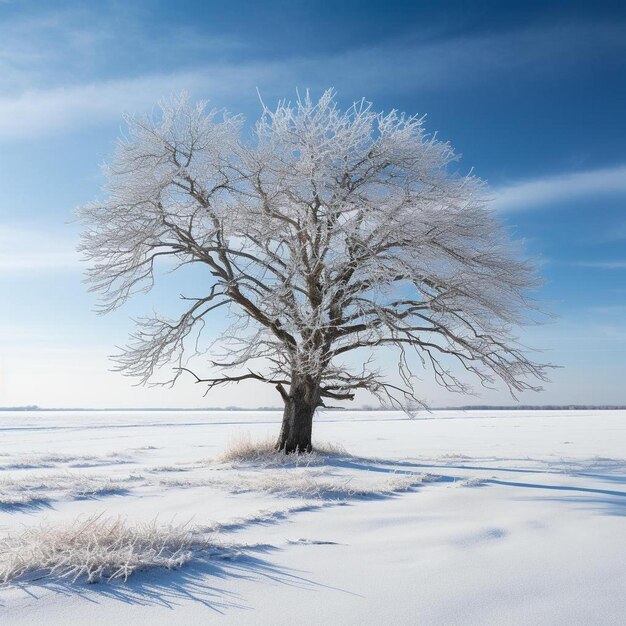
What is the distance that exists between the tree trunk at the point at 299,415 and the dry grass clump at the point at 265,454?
0.28 m

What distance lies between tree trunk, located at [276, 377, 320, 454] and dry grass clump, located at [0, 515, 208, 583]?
8319mm

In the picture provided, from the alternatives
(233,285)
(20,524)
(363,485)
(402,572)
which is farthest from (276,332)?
(402,572)

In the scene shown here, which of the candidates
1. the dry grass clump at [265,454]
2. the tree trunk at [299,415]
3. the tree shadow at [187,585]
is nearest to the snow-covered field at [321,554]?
the tree shadow at [187,585]

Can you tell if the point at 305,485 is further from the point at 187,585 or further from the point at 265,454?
the point at 265,454

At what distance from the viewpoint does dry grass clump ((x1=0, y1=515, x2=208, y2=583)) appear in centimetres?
309

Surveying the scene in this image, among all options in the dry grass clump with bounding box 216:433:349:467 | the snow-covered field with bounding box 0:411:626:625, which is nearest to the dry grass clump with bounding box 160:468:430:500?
the snow-covered field with bounding box 0:411:626:625

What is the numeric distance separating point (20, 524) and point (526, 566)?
13.8 ft

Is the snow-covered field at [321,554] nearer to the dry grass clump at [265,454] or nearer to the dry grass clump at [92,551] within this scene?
the dry grass clump at [92,551]

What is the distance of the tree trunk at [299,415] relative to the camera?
474 inches

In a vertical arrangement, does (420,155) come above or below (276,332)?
above

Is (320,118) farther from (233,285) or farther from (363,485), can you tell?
(363,485)

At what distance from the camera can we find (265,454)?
38.1 ft

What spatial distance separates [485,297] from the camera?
1162 cm

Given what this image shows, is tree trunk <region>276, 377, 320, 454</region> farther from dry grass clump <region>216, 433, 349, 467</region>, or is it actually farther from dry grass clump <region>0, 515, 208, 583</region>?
dry grass clump <region>0, 515, 208, 583</region>
